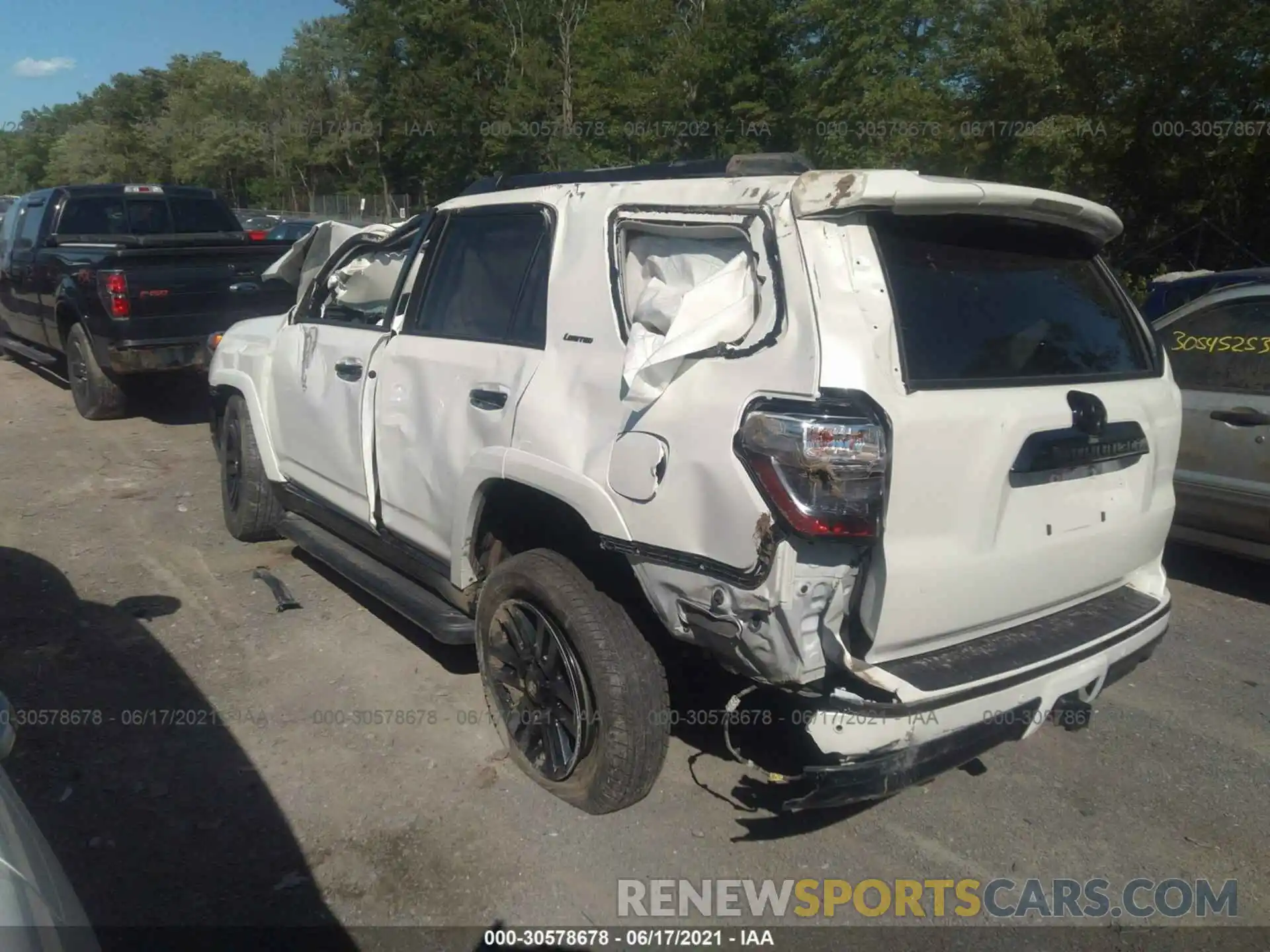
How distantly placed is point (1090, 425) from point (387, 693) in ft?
9.40

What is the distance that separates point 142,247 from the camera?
834 cm

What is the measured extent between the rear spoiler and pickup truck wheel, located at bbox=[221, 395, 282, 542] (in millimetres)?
3652

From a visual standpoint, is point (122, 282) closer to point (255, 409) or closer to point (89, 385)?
point (89, 385)

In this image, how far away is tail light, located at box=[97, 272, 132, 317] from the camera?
8.14 meters

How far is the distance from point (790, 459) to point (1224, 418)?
3.77 m

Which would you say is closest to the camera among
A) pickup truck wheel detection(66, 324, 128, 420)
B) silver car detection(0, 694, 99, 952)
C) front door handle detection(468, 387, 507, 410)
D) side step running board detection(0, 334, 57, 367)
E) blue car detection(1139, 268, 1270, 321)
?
silver car detection(0, 694, 99, 952)

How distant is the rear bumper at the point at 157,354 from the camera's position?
8.29 m

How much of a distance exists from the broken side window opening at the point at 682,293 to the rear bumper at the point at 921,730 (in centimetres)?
99

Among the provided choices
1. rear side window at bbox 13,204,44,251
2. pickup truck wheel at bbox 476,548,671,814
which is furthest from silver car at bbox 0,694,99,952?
rear side window at bbox 13,204,44,251

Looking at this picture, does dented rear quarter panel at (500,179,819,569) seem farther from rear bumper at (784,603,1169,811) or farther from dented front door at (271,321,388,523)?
dented front door at (271,321,388,523)

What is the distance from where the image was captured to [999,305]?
→ 2971 mm

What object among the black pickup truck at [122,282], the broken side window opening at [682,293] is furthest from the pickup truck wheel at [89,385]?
the broken side window opening at [682,293]

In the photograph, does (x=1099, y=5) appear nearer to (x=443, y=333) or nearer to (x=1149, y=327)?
(x=1149, y=327)

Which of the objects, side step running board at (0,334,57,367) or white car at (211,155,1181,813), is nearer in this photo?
white car at (211,155,1181,813)
